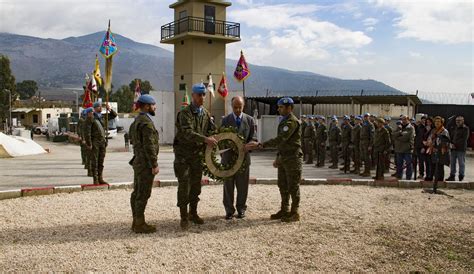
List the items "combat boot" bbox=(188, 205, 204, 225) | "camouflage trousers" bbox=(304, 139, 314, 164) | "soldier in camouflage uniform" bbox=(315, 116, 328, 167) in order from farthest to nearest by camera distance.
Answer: "camouflage trousers" bbox=(304, 139, 314, 164), "soldier in camouflage uniform" bbox=(315, 116, 328, 167), "combat boot" bbox=(188, 205, 204, 225)

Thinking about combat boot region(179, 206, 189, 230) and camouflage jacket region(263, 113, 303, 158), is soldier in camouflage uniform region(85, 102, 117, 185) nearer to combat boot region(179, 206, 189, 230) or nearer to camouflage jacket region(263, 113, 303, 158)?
combat boot region(179, 206, 189, 230)

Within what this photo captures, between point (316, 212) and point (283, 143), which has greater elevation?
point (283, 143)

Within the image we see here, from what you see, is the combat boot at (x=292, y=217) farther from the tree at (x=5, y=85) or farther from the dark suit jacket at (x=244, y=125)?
the tree at (x=5, y=85)

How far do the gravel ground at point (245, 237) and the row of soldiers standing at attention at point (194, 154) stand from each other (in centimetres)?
33

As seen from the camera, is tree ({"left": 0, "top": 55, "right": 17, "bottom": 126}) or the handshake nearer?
the handshake

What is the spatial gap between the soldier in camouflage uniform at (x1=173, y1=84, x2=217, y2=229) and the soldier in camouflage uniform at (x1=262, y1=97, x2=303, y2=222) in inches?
45.5

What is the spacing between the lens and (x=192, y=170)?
695 cm

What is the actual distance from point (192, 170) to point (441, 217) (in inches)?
178

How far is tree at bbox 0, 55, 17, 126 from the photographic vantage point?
54781 millimetres

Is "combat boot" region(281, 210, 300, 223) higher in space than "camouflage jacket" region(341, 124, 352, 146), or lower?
lower

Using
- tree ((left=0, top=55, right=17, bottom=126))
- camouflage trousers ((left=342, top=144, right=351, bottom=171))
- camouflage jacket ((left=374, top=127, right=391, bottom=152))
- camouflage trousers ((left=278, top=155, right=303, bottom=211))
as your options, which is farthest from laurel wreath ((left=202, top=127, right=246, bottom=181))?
tree ((left=0, top=55, right=17, bottom=126))

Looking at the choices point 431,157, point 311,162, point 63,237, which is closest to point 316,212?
point 63,237

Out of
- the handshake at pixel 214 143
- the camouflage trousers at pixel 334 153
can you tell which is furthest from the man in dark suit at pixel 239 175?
the camouflage trousers at pixel 334 153

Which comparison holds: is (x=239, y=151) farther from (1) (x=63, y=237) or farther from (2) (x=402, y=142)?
(2) (x=402, y=142)
